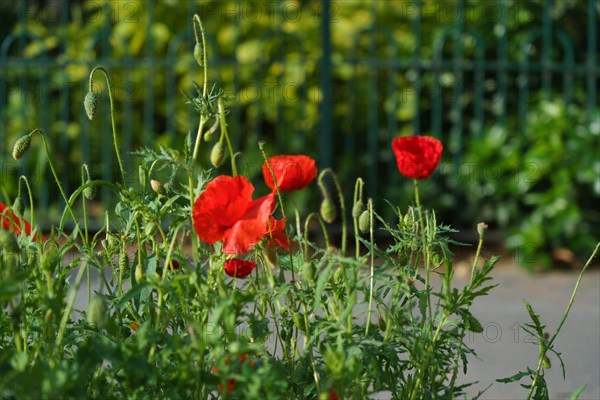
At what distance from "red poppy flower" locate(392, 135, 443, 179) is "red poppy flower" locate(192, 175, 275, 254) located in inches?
9.2

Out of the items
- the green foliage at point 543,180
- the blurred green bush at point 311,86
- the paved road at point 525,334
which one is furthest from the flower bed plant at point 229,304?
the blurred green bush at point 311,86

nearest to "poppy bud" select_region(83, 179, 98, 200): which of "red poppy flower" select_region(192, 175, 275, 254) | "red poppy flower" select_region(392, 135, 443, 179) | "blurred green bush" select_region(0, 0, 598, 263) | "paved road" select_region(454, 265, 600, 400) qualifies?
"red poppy flower" select_region(192, 175, 275, 254)

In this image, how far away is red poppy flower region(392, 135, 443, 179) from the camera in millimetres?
1696

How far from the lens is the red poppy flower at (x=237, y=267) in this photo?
5.41 feet

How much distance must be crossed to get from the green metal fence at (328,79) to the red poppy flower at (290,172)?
3.98 meters

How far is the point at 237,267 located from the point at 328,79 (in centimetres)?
417

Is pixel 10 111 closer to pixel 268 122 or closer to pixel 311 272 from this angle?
pixel 268 122

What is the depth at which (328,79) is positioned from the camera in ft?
18.9

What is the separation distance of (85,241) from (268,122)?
4.75m

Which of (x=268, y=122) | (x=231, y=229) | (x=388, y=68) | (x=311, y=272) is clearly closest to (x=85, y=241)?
(x=231, y=229)

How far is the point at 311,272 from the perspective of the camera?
1.49 meters

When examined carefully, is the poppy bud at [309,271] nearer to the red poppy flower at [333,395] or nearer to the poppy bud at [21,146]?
the red poppy flower at [333,395]

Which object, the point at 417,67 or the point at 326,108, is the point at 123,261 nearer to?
the point at 326,108

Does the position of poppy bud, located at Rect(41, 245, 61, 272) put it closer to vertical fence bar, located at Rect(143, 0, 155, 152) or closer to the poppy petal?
the poppy petal
